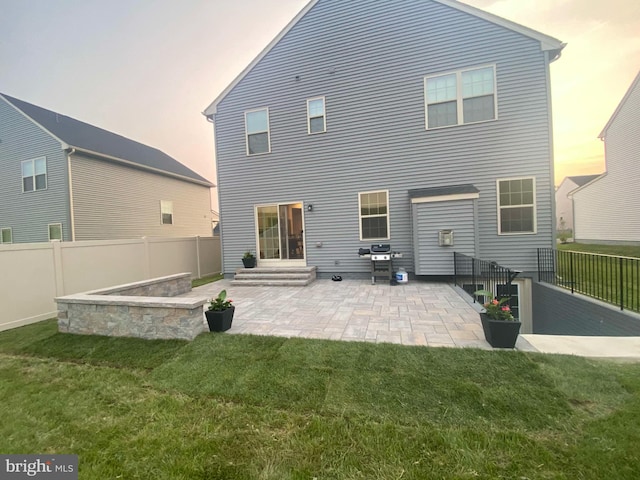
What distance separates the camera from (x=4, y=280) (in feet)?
16.8

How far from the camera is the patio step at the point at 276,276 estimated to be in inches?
316

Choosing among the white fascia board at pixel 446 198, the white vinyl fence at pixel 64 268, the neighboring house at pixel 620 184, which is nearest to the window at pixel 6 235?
the white vinyl fence at pixel 64 268

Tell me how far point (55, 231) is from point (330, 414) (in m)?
15.0

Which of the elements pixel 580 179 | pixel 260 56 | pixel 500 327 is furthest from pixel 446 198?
pixel 580 179

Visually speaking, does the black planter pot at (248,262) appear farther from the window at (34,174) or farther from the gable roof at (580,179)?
the gable roof at (580,179)

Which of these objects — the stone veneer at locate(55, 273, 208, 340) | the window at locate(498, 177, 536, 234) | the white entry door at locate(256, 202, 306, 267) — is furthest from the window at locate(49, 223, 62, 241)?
the window at locate(498, 177, 536, 234)

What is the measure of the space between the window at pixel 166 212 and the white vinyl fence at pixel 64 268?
21.8 feet

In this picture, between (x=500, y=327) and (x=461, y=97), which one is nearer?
(x=500, y=327)

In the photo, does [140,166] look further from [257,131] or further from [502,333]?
[502,333]

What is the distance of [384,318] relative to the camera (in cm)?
471

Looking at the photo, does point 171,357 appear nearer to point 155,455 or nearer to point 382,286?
point 155,455

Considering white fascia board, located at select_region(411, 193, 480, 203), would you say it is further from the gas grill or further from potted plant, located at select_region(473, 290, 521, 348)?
potted plant, located at select_region(473, 290, 521, 348)

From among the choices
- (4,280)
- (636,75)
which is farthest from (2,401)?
(636,75)

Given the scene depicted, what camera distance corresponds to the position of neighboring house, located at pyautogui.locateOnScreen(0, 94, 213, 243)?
448 inches
